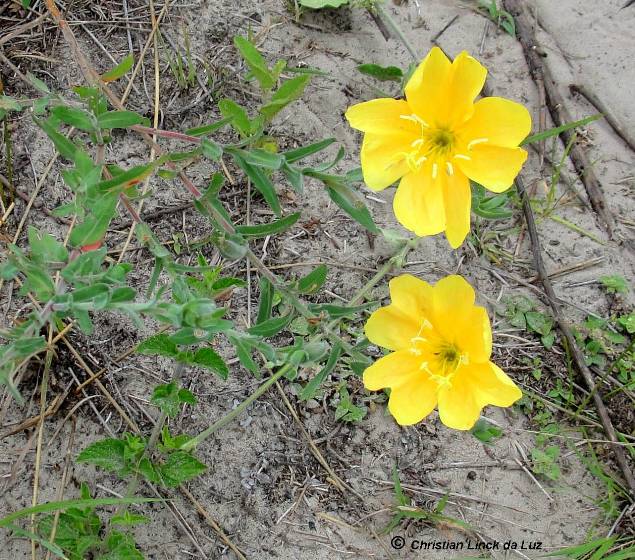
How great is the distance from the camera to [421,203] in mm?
2416

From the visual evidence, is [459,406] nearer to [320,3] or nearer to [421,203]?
[421,203]

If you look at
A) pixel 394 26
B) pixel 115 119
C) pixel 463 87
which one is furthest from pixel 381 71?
pixel 115 119

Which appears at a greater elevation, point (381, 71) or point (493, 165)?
point (493, 165)

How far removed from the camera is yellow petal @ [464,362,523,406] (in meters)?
2.16

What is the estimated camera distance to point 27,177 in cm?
313

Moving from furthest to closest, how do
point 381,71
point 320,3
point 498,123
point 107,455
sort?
point 320,3
point 381,71
point 107,455
point 498,123

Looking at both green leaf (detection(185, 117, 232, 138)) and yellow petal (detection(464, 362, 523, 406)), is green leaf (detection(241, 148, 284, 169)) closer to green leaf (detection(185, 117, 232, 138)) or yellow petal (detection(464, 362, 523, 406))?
green leaf (detection(185, 117, 232, 138))

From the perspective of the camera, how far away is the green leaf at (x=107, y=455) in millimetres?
2475

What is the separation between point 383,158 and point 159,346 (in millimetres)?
981

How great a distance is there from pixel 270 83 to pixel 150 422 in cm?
A: 137

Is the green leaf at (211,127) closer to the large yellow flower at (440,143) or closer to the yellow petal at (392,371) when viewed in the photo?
the large yellow flower at (440,143)

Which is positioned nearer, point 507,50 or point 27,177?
point 27,177

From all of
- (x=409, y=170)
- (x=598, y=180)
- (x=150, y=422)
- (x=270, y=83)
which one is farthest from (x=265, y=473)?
(x=598, y=180)

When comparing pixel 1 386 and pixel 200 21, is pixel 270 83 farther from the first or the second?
pixel 1 386
